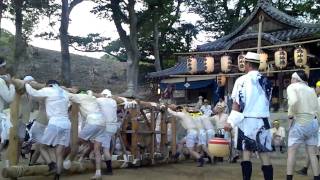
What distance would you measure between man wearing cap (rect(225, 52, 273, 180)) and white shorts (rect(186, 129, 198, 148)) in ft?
18.3

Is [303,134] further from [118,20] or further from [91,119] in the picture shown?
[118,20]

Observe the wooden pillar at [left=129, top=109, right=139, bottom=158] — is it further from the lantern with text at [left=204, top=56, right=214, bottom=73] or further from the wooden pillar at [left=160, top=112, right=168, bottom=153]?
the lantern with text at [left=204, top=56, right=214, bottom=73]

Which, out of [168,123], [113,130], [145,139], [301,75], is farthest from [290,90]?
[168,123]

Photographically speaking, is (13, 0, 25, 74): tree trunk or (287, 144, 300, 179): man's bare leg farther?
(13, 0, 25, 74): tree trunk

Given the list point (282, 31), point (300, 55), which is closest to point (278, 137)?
point (300, 55)

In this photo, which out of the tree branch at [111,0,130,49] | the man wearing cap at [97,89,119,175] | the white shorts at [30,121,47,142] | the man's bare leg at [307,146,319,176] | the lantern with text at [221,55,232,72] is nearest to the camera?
the man's bare leg at [307,146,319,176]

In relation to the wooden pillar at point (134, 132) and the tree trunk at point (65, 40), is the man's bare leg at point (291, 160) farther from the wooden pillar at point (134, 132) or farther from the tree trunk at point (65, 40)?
the tree trunk at point (65, 40)

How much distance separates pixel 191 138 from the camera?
11.8 metres

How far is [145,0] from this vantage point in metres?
22.2

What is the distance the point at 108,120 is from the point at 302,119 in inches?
147

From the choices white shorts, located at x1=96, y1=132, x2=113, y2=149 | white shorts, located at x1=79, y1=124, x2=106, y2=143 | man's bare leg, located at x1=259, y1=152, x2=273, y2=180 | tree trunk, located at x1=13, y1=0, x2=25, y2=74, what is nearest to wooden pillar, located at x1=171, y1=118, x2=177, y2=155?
white shorts, located at x1=96, y1=132, x2=113, y2=149

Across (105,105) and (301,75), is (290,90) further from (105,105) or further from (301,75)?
(105,105)

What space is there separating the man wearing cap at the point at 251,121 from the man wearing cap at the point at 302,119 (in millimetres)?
1200

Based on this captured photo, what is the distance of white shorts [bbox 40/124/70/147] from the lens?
7363 mm
